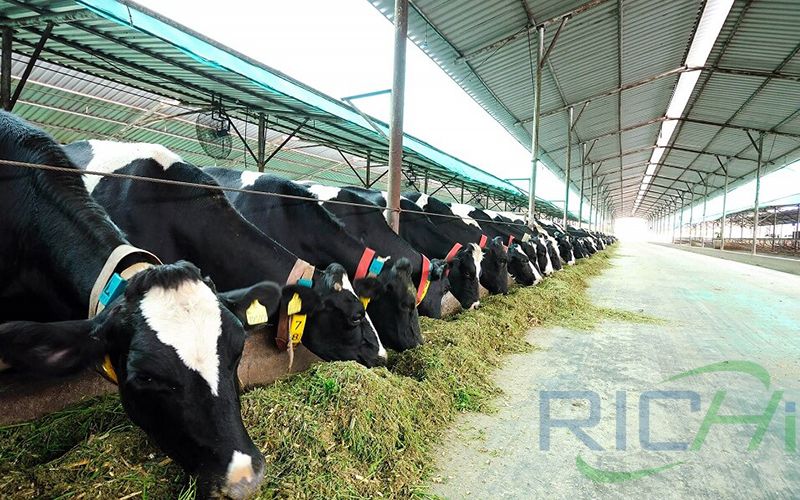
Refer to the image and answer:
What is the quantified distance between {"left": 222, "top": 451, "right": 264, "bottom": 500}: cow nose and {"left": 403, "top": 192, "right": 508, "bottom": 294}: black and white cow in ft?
17.4

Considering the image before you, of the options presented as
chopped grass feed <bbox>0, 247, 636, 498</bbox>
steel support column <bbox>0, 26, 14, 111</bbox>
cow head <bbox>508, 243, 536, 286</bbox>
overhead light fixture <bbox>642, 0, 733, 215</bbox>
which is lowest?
chopped grass feed <bbox>0, 247, 636, 498</bbox>

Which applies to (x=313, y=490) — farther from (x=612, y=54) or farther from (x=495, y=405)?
(x=612, y=54)

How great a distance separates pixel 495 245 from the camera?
7910 mm

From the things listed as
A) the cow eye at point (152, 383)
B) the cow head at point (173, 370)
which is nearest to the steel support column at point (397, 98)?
the cow head at point (173, 370)

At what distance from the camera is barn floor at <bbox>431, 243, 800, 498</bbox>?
241cm

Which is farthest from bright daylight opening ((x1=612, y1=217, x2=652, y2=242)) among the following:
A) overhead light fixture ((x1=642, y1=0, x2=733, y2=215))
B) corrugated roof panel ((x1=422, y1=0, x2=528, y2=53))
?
corrugated roof panel ((x1=422, y1=0, x2=528, y2=53))

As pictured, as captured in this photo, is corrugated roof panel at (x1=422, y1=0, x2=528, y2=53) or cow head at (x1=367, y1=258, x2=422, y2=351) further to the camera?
corrugated roof panel at (x1=422, y1=0, x2=528, y2=53)

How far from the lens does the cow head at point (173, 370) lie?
1.70 meters

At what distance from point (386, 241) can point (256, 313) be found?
11.5ft

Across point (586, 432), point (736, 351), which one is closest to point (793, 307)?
point (736, 351)

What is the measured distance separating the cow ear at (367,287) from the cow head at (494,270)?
4179 millimetres

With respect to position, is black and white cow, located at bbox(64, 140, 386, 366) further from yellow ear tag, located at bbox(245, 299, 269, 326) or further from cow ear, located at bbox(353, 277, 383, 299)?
yellow ear tag, located at bbox(245, 299, 269, 326)

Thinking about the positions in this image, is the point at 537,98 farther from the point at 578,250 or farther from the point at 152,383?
the point at 152,383

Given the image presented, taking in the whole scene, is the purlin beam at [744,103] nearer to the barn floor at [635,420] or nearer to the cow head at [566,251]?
the cow head at [566,251]
